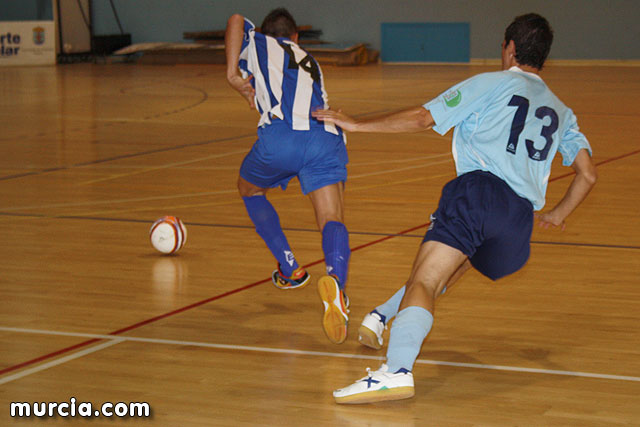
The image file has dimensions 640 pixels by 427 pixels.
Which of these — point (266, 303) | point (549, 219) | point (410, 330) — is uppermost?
point (549, 219)

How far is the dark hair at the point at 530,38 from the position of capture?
3.63m

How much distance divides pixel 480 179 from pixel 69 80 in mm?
18505

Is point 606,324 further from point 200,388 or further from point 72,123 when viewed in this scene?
point 72,123

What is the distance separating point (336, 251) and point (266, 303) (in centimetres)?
72

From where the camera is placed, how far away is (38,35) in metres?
25.6

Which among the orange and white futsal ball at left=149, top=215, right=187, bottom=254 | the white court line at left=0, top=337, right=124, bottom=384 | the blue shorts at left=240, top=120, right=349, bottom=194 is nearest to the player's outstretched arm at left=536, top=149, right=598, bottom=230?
the blue shorts at left=240, top=120, right=349, bottom=194

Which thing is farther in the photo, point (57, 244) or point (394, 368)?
point (57, 244)

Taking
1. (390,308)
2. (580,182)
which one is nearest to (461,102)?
(580,182)

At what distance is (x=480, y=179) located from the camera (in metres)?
3.59

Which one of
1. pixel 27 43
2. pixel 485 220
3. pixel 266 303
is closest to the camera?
pixel 485 220

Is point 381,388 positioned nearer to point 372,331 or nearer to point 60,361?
point 372,331

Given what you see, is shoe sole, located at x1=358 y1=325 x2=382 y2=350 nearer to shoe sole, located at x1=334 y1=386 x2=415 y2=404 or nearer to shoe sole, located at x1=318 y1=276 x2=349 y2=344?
shoe sole, located at x1=318 y1=276 x2=349 y2=344

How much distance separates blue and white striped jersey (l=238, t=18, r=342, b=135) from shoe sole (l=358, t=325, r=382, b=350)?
3.56 feet

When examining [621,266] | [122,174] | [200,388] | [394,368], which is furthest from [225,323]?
[122,174]
